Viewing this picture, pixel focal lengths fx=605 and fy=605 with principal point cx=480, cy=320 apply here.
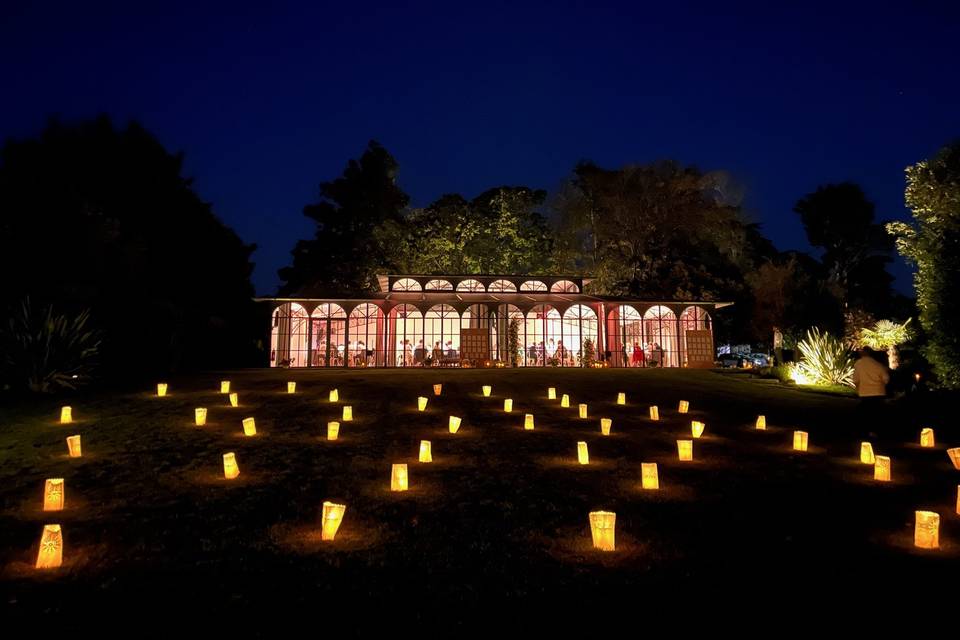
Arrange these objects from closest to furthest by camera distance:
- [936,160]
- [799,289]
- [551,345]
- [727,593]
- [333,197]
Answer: [727,593] < [936,160] < [551,345] < [799,289] < [333,197]

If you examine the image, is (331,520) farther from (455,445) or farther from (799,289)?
(799,289)

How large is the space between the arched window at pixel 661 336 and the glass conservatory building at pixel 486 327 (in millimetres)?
41

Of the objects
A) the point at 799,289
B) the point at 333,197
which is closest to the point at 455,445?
the point at 799,289

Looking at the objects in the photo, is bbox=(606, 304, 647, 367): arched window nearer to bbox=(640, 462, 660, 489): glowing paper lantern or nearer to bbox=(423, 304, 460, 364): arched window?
bbox=(423, 304, 460, 364): arched window

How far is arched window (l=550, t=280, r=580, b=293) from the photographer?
25827 millimetres

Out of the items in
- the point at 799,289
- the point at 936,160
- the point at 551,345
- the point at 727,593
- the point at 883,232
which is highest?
the point at 883,232

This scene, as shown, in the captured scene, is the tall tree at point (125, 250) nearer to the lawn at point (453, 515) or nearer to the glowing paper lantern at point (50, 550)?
the lawn at point (453, 515)

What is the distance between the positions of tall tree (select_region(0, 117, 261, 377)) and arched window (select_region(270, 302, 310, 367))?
10.7 ft

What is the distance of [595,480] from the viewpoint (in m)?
6.57

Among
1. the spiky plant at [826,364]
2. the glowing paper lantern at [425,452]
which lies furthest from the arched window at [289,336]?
the spiky plant at [826,364]

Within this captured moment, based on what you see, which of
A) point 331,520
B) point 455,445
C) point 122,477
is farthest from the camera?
point 455,445

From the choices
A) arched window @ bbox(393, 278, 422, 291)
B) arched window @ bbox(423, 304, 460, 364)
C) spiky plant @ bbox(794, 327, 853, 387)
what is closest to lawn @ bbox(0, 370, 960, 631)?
spiky plant @ bbox(794, 327, 853, 387)

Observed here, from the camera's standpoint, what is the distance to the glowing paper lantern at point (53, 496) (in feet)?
18.4

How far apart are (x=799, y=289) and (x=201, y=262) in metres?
28.2
